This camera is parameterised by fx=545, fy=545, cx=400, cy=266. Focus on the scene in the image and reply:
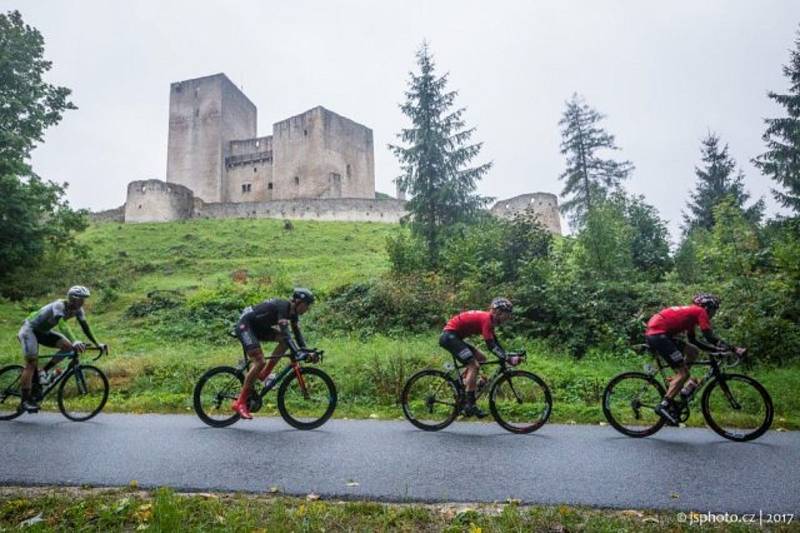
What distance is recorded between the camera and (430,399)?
7.56 m

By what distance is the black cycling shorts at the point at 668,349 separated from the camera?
22.8 feet

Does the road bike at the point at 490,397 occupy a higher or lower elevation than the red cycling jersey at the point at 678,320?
lower

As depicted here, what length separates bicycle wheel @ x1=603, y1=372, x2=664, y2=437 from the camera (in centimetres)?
705

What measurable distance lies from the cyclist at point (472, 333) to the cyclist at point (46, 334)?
17.3 ft

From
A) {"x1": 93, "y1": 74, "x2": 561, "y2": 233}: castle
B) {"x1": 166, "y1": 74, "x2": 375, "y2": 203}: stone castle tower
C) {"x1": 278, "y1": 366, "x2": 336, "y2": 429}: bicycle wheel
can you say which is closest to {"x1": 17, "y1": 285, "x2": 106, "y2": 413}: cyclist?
{"x1": 278, "y1": 366, "x2": 336, "y2": 429}: bicycle wheel

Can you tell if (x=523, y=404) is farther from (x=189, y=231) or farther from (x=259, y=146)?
(x=259, y=146)

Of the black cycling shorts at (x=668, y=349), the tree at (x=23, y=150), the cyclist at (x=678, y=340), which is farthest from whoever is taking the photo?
the tree at (x=23, y=150)

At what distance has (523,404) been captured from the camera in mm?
7398

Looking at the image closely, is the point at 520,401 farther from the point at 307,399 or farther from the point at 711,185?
the point at 711,185

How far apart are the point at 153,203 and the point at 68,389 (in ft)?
148

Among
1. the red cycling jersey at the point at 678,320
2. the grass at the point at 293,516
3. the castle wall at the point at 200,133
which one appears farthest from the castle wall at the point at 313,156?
the grass at the point at 293,516

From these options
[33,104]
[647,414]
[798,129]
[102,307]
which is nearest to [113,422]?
[647,414]

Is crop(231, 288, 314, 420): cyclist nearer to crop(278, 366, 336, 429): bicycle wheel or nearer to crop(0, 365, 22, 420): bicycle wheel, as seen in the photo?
crop(278, 366, 336, 429): bicycle wheel

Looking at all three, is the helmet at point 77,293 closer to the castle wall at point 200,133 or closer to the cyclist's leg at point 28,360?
the cyclist's leg at point 28,360
